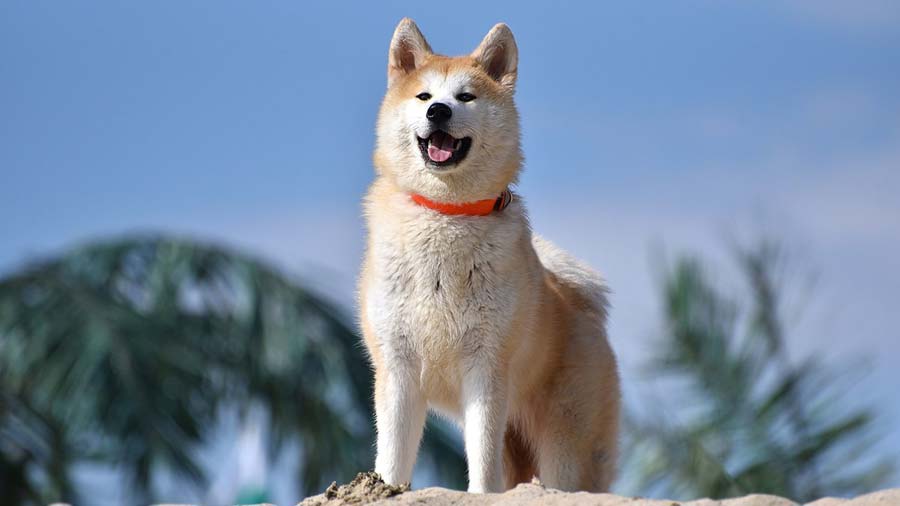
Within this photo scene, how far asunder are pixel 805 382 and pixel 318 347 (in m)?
11.3

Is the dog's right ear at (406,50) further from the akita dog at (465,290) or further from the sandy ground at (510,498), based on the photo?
the sandy ground at (510,498)

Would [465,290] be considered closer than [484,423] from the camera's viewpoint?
No

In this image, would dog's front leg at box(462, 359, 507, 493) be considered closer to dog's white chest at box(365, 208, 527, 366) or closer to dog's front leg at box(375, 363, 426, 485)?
dog's white chest at box(365, 208, 527, 366)

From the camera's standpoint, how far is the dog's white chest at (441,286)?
759cm

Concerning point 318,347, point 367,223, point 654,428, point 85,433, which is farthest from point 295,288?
point 367,223

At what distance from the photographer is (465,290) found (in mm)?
7652

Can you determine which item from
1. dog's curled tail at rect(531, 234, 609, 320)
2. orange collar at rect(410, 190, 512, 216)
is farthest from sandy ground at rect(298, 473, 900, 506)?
dog's curled tail at rect(531, 234, 609, 320)

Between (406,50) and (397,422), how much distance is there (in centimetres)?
234

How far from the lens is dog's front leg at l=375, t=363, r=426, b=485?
7.59 metres

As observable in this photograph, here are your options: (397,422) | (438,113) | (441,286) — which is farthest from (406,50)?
(397,422)

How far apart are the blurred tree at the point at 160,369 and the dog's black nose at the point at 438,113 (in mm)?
11855

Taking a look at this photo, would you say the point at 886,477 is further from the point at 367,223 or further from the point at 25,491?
the point at 25,491

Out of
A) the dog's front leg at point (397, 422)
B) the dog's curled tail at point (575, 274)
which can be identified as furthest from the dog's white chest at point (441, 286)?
the dog's curled tail at point (575, 274)

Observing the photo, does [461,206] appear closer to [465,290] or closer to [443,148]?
[443,148]
